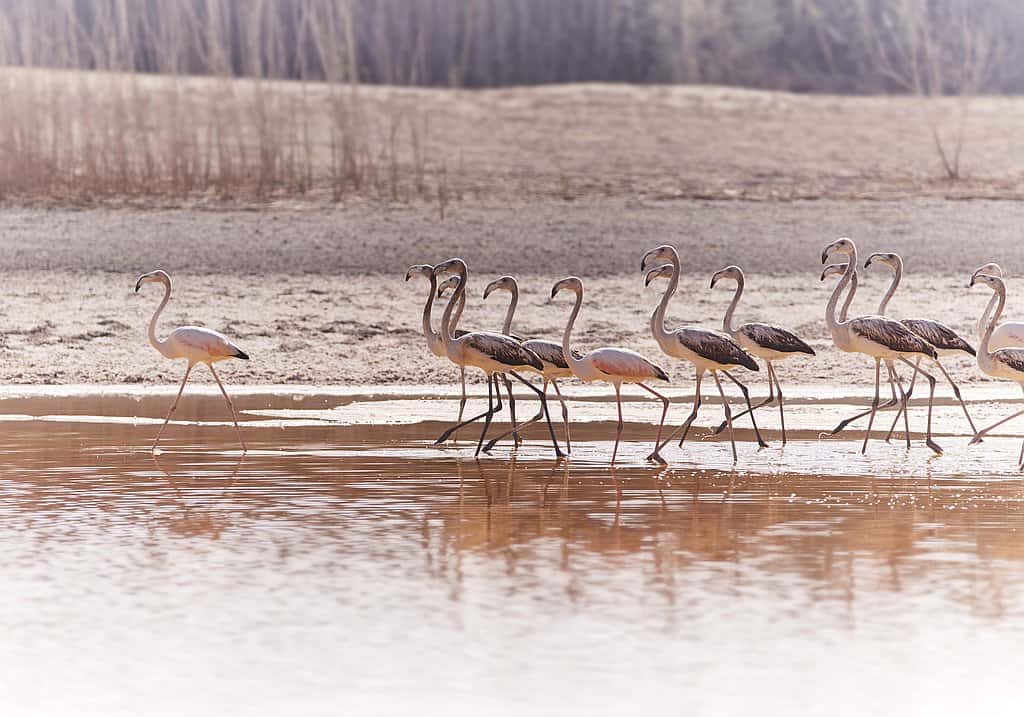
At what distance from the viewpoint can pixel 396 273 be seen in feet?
61.4

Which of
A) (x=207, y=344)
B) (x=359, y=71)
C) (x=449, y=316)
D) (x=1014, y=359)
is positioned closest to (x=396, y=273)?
(x=449, y=316)

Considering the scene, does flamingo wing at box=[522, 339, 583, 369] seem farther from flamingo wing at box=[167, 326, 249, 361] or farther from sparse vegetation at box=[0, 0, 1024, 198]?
sparse vegetation at box=[0, 0, 1024, 198]

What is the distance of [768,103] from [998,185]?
269 inches

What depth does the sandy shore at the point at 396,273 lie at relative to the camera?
15.4 m

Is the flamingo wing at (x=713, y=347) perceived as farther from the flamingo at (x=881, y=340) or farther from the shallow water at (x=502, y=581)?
the flamingo at (x=881, y=340)

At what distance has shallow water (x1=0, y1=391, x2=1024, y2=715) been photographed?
536cm

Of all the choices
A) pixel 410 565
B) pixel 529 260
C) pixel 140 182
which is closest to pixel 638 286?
pixel 529 260

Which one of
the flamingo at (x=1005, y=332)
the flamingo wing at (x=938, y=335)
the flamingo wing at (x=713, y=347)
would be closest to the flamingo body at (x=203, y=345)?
the flamingo wing at (x=713, y=347)

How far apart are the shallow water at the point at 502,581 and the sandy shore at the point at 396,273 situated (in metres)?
4.74

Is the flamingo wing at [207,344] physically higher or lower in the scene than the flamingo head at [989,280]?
lower

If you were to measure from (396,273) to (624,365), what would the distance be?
8.24m

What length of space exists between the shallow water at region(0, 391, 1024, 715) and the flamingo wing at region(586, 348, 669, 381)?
0.46m

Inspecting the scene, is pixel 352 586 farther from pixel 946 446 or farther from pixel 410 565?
pixel 946 446

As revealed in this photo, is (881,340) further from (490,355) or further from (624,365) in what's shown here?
(490,355)
